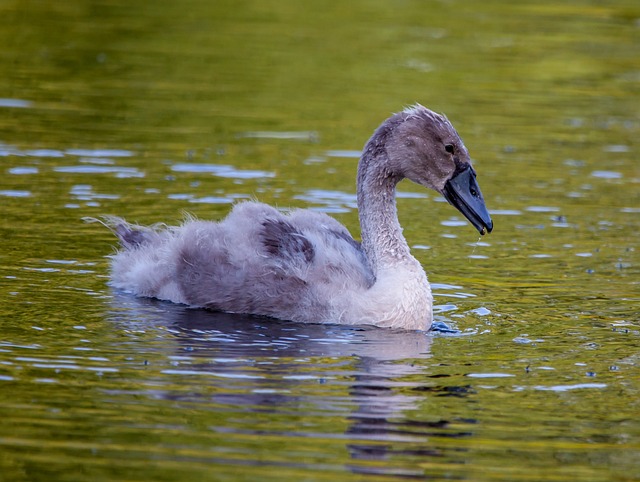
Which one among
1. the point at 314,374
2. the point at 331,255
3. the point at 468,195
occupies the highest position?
the point at 468,195

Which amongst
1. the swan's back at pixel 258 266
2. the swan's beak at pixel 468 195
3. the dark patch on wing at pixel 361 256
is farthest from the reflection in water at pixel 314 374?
the swan's beak at pixel 468 195

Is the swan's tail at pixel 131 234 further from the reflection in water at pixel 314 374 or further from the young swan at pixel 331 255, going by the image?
the reflection in water at pixel 314 374

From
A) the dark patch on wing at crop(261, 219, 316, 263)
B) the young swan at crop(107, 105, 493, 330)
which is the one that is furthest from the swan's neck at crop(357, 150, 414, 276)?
the dark patch on wing at crop(261, 219, 316, 263)

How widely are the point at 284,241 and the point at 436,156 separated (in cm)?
152

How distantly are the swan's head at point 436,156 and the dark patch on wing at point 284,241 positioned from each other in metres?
1.07

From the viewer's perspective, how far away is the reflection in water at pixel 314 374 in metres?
8.03

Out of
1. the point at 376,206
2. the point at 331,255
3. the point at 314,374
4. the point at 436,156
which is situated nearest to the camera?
the point at 314,374

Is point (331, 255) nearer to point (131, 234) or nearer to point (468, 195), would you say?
point (468, 195)

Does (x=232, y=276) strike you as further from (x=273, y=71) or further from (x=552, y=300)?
(x=273, y=71)

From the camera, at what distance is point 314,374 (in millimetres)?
9250

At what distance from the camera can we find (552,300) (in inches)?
459

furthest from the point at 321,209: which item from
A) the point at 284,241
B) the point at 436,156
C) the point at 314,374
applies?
the point at 314,374

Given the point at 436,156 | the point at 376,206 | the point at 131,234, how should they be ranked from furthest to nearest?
1. the point at 131,234
2. the point at 376,206
3. the point at 436,156

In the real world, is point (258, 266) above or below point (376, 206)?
below
